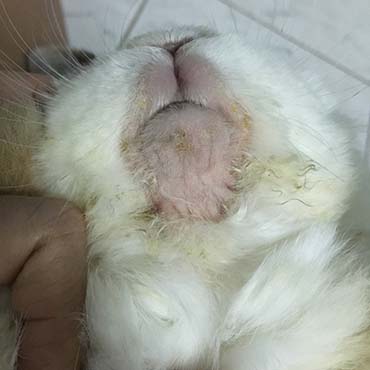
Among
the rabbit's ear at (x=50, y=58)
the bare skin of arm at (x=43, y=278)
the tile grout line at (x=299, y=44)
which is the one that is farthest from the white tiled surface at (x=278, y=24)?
the bare skin of arm at (x=43, y=278)

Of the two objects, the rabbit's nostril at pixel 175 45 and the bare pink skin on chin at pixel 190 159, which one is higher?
the rabbit's nostril at pixel 175 45

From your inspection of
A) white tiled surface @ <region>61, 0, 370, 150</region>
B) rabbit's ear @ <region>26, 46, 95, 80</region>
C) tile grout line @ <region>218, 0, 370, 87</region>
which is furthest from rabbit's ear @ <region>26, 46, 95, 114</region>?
tile grout line @ <region>218, 0, 370, 87</region>

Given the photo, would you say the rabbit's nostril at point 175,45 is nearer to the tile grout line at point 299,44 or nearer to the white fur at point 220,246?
the white fur at point 220,246

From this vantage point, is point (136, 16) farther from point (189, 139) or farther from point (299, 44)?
point (189, 139)

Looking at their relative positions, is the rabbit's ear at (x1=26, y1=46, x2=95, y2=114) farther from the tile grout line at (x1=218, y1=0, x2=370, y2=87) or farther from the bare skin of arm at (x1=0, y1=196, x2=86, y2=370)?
the tile grout line at (x1=218, y1=0, x2=370, y2=87)

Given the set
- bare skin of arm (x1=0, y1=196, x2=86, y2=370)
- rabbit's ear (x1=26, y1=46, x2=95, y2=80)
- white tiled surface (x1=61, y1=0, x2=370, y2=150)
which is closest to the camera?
bare skin of arm (x1=0, y1=196, x2=86, y2=370)

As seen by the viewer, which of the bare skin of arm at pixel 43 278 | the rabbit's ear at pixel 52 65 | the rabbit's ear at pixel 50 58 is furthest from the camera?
the rabbit's ear at pixel 50 58
